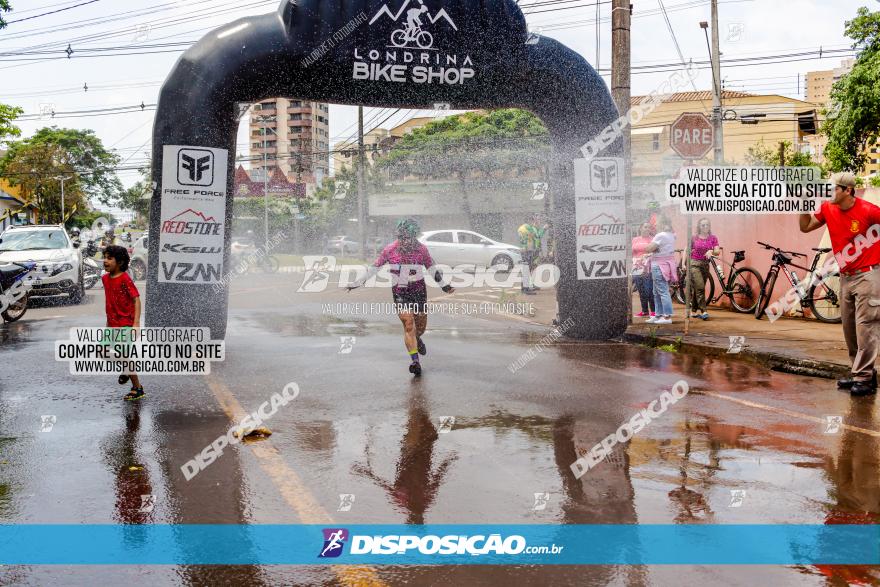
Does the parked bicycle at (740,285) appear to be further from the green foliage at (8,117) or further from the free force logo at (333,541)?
the green foliage at (8,117)

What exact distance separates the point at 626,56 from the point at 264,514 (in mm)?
11002

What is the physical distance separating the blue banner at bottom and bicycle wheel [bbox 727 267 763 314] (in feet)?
37.9

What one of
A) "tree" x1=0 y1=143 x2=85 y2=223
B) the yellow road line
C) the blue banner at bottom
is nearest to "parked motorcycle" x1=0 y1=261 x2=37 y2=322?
the yellow road line

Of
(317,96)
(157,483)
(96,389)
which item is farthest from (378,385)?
(317,96)

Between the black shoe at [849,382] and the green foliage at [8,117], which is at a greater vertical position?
the green foliage at [8,117]

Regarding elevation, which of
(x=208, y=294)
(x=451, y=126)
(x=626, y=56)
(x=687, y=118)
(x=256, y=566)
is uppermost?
(x=451, y=126)

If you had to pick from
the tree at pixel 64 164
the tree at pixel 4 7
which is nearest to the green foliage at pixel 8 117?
the tree at pixel 4 7

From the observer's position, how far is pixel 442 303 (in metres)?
19.5

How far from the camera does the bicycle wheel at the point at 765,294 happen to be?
14.6 metres

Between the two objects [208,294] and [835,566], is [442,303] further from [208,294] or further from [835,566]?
[835,566]

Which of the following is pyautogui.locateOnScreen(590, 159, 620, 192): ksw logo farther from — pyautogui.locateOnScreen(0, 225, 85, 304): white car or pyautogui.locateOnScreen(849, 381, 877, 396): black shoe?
pyautogui.locateOnScreen(0, 225, 85, 304): white car

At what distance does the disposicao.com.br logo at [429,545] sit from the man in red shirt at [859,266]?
17.8 feet

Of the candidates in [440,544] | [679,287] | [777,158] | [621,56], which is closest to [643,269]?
[679,287]

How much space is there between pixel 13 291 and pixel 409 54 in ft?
30.7
